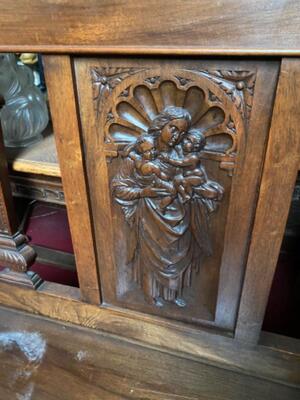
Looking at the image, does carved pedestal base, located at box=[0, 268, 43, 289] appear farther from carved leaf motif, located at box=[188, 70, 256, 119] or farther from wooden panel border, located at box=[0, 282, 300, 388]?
carved leaf motif, located at box=[188, 70, 256, 119]

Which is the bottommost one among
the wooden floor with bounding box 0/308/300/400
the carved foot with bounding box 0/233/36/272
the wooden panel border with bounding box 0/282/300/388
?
the wooden floor with bounding box 0/308/300/400

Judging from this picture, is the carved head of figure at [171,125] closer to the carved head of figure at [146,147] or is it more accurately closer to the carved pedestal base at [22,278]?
the carved head of figure at [146,147]

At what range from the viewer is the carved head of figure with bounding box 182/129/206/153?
0.50m

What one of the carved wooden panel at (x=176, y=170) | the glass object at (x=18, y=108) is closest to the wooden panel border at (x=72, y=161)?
the carved wooden panel at (x=176, y=170)

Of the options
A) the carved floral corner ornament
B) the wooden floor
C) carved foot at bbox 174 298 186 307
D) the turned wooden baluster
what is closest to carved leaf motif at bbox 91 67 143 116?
the carved floral corner ornament

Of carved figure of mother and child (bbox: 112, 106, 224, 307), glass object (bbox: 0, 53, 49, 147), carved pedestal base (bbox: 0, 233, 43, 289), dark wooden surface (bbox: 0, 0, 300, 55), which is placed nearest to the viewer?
dark wooden surface (bbox: 0, 0, 300, 55)

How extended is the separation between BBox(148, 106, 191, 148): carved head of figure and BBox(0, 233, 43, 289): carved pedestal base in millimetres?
439

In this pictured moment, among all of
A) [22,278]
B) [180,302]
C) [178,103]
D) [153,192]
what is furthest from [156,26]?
[22,278]

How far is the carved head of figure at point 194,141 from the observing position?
1.64 ft

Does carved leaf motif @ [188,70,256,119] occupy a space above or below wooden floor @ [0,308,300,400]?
above

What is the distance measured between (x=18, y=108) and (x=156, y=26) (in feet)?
2.42

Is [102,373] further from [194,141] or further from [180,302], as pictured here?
[194,141]

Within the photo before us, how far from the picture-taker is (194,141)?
50 centimetres

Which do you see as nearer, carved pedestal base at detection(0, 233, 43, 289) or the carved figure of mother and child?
the carved figure of mother and child
